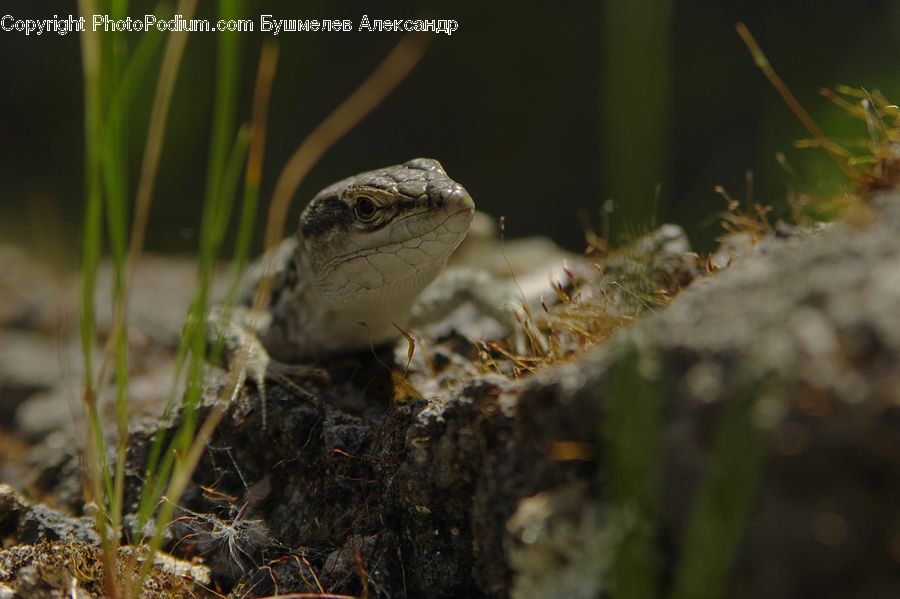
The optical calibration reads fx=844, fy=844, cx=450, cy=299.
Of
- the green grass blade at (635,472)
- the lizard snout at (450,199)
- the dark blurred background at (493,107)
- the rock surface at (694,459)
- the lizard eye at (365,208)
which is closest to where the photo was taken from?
the rock surface at (694,459)

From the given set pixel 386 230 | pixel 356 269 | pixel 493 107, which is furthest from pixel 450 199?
pixel 493 107

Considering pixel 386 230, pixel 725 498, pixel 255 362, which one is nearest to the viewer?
pixel 725 498

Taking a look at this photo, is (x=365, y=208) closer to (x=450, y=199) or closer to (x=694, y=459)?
(x=450, y=199)

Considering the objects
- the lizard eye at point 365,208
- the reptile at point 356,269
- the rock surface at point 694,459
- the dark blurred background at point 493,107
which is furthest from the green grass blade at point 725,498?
the dark blurred background at point 493,107

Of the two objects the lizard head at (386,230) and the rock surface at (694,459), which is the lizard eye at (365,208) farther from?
the rock surface at (694,459)

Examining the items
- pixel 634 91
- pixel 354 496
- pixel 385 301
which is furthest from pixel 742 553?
pixel 385 301

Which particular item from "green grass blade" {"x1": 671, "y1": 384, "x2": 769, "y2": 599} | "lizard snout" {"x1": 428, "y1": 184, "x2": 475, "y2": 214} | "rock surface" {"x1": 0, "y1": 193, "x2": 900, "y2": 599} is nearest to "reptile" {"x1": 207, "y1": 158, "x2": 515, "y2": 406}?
"lizard snout" {"x1": 428, "y1": 184, "x2": 475, "y2": 214}

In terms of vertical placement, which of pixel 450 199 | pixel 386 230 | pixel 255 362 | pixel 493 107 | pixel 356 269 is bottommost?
pixel 255 362

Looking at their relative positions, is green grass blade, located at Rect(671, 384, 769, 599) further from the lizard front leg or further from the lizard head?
the lizard front leg
